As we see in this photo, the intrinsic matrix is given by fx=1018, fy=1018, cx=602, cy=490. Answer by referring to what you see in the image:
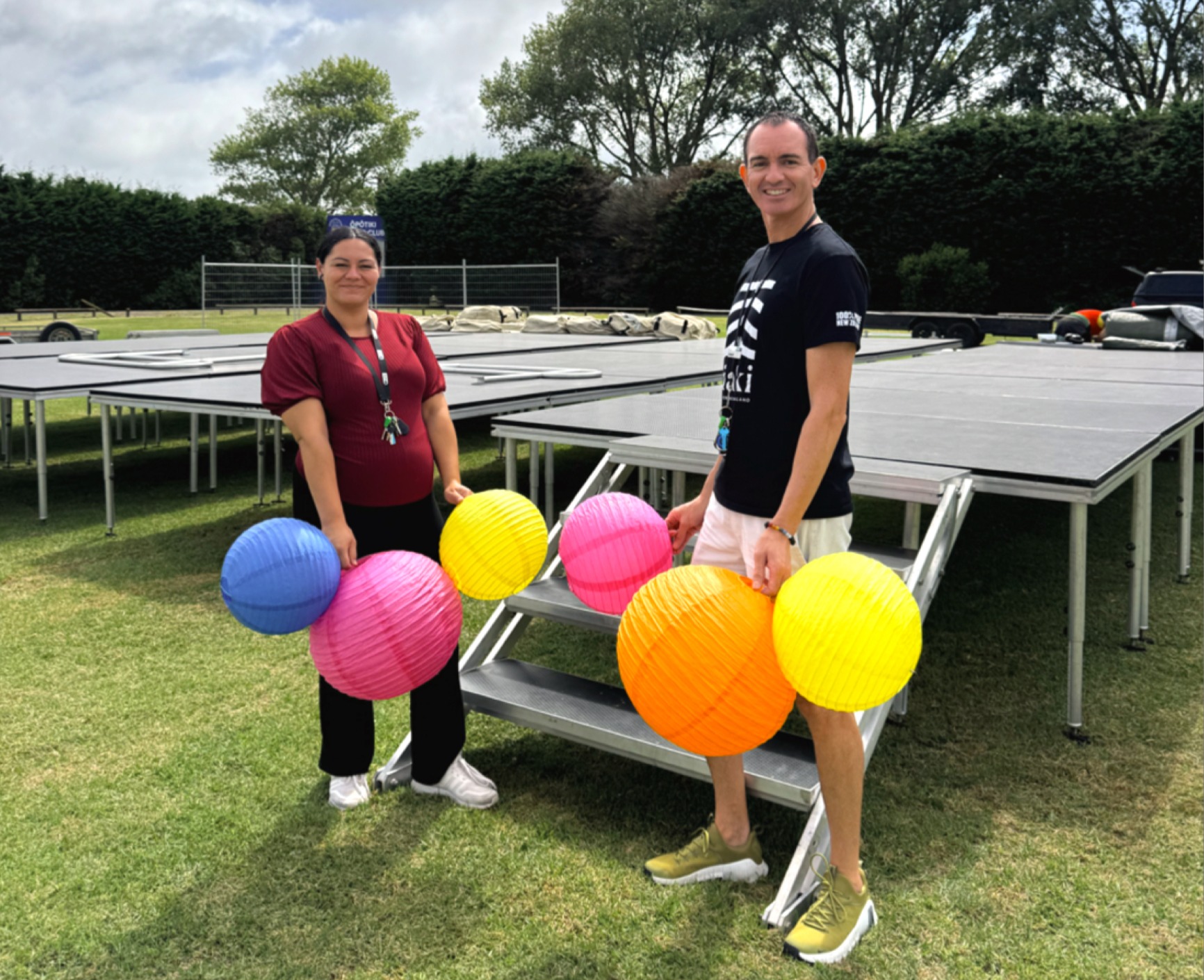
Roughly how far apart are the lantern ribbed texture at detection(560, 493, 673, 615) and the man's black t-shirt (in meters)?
0.30

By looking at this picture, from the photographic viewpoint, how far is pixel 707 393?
667 centimetres

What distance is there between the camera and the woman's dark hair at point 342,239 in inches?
105

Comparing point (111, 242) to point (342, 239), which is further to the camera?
point (111, 242)

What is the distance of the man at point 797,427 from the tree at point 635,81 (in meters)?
37.2

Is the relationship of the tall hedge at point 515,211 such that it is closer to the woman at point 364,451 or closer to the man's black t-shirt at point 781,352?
the woman at point 364,451

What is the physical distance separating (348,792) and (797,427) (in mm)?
1743

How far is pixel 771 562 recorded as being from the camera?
7.07 ft

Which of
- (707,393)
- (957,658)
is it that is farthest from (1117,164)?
(957,658)

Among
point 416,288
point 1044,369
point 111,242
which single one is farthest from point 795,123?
point 111,242

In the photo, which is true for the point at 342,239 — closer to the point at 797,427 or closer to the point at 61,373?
the point at 797,427

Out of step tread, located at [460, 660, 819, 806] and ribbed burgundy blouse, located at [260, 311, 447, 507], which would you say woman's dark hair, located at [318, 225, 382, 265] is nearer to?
ribbed burgundy blouse, located at [260, 311, 447, 507]

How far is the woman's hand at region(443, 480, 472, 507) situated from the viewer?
112 inches

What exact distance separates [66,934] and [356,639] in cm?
96

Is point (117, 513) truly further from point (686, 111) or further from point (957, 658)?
point (686, 111)
